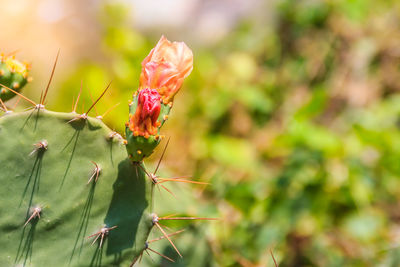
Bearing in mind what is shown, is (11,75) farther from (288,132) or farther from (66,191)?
(288,132)

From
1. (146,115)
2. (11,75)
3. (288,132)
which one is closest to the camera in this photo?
(146,115)

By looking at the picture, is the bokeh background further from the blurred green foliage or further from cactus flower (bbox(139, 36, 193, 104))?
cactus flower (bbox(139, 36, 193, 104))

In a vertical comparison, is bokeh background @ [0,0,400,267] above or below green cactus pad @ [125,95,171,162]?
below

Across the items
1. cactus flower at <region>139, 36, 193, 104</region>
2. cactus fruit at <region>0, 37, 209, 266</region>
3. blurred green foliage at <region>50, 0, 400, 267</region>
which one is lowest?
blurred green foliage at <region>50, 0, 400, 267</region>

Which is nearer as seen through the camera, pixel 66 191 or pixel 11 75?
pixel 66 191

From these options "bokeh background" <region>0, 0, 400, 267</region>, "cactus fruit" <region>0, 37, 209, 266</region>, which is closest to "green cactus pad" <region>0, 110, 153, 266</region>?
"cactus fruit" <region>0, 37, 209, 266</region>

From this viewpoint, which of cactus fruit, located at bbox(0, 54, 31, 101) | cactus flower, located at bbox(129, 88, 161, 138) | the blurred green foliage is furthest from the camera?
the blurred green foliage

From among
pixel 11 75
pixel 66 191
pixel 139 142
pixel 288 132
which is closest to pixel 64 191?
pixel 66 191

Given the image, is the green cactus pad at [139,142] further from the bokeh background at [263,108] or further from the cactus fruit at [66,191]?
the bokeh background at [263,108]
